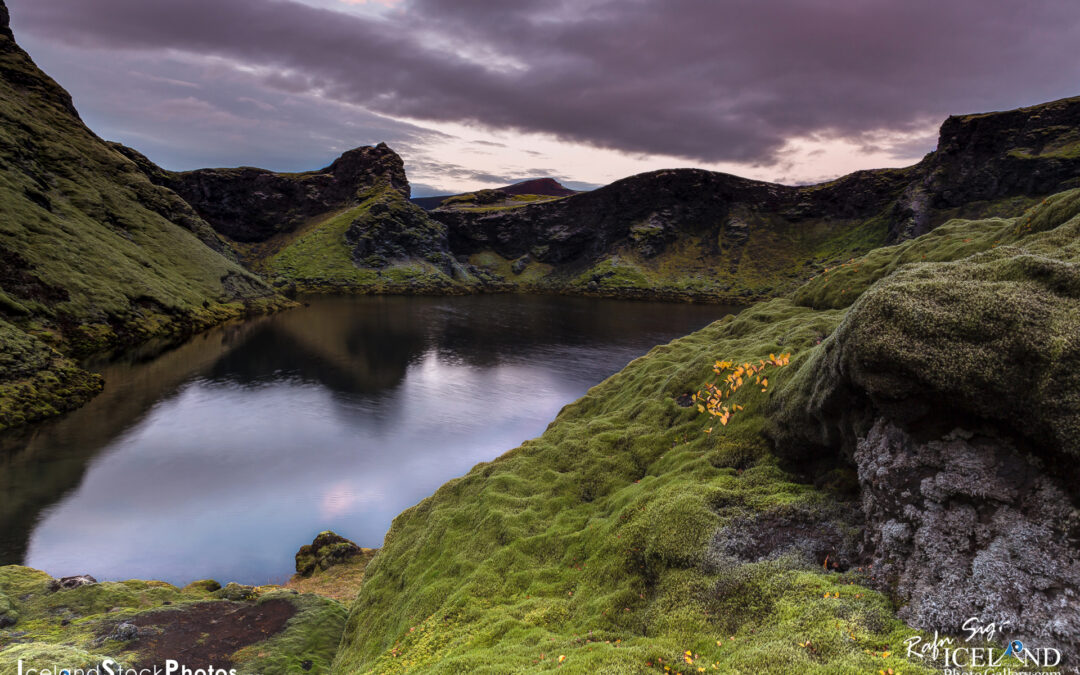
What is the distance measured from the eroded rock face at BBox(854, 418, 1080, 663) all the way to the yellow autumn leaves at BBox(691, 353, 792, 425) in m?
4.66

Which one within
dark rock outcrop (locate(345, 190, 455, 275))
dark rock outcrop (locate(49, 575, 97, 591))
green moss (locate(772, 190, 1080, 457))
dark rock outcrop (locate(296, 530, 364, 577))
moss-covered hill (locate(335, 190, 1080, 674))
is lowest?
dark rock outcrop (locate(296, 530, 364, 577))

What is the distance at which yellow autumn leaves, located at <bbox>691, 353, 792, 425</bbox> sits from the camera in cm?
1289

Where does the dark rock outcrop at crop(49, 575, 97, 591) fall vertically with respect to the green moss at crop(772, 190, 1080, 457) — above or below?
below

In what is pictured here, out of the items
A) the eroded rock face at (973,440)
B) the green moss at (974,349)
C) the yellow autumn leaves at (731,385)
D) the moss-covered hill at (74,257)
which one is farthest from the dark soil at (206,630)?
the moss-covered hill at (74,257)

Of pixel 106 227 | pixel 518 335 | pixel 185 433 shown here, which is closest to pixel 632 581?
pixel 185 433

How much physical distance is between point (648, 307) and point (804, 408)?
138344mm

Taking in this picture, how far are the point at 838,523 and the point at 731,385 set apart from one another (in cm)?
631

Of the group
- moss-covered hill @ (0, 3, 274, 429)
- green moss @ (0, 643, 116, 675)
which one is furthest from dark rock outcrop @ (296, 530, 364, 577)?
moss-covered hill @ (0, 3, 274, 429)

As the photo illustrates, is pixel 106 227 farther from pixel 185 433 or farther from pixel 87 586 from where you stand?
pixel 87 586

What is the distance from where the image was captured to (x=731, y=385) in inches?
567

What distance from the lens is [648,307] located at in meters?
145

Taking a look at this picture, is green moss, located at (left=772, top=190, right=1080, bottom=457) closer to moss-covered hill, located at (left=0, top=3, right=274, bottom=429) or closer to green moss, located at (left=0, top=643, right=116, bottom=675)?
green moss, located at (left=0, top=643, right=116, bottom=675)

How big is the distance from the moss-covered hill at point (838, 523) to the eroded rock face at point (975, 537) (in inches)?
0.9

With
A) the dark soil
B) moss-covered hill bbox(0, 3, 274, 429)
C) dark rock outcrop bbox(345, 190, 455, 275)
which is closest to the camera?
the dark soil
